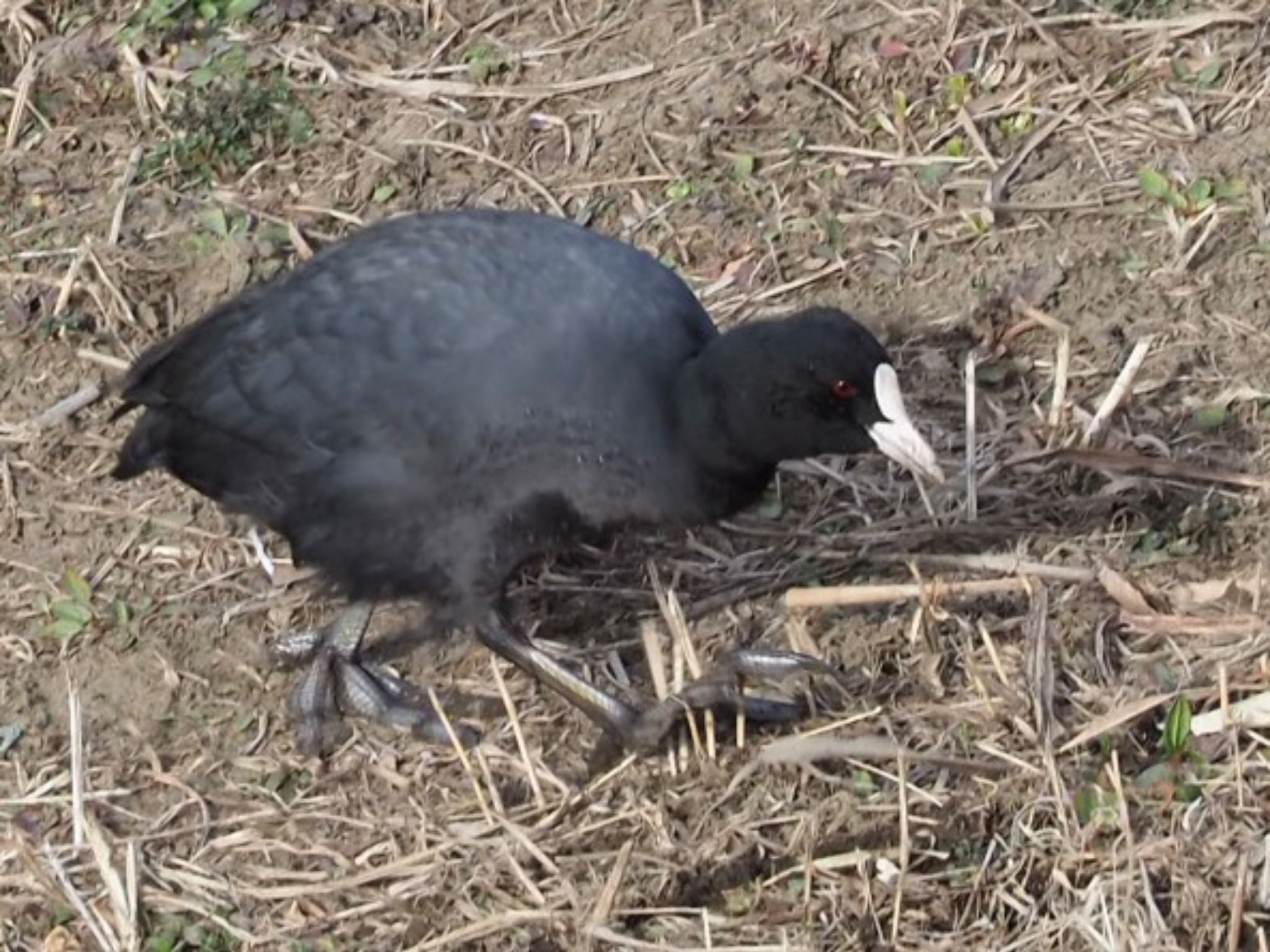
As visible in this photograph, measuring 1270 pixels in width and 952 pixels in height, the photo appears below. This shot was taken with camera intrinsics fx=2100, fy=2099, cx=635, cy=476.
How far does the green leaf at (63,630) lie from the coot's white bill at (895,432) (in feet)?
6.11

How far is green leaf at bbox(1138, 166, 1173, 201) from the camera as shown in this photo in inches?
204

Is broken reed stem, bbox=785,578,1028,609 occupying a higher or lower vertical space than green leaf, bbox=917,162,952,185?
lower

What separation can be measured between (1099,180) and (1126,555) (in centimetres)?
128

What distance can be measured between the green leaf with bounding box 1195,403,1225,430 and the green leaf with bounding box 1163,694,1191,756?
94 cm

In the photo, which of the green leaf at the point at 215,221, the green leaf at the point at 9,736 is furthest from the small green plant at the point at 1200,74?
the green leaf at the point at 9,736

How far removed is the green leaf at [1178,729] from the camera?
12.8 ft

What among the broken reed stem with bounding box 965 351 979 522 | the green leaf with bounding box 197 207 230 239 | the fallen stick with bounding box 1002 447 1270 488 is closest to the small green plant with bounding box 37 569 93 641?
the green leaf with bounding box 197 207 230 239

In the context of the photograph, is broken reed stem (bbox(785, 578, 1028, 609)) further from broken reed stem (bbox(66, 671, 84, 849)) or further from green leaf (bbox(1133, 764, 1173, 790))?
broken reed stem (bbox(66, 671, 84, 849))

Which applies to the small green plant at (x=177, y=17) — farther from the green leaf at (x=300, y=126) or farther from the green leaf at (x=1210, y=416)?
the green leaf at (x=1210, y=416)

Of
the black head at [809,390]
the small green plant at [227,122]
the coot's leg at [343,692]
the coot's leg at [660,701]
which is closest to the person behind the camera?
the black head at [809,390]

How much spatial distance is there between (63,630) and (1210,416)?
2.60 meters

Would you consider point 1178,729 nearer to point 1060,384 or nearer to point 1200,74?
point 1060,384

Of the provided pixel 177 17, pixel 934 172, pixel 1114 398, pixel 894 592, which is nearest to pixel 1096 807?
pixel 894 592

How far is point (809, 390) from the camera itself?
401cm
